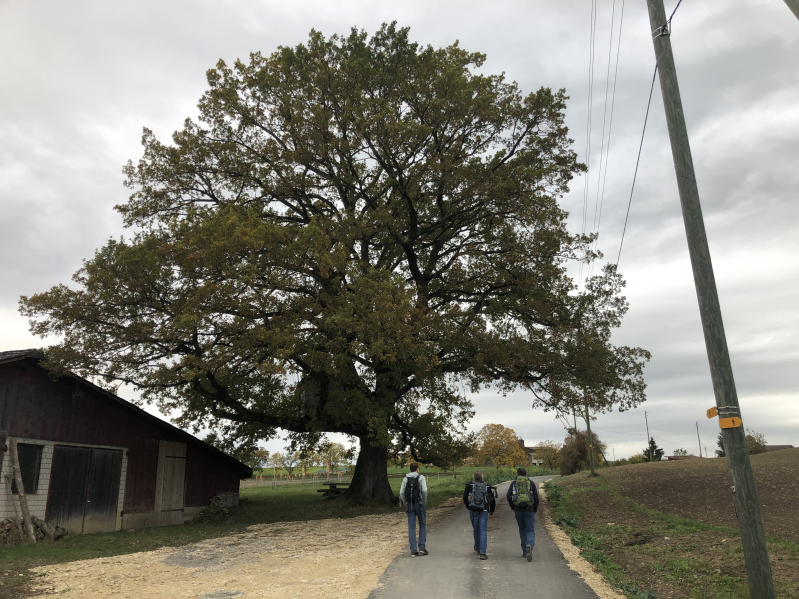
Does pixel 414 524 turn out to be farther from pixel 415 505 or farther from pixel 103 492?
pixel 103 492

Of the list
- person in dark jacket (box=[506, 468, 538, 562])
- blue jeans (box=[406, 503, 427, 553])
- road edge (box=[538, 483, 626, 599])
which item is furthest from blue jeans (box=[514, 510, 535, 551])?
blue jeans (box=[406, 503, 427, 553])

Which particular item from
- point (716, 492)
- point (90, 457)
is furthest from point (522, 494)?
point (90, 457)

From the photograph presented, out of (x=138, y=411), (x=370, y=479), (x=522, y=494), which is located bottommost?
(x=370, y=479)

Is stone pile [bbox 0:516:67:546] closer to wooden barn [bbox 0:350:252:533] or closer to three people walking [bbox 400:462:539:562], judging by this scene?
wooden barn [bbox 0:350:252:533]

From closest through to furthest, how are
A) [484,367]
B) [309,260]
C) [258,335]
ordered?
[258,335], [309,260], [484,367]

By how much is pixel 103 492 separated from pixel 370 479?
955 cm

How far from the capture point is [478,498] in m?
10.9

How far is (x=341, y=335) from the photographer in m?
16.7

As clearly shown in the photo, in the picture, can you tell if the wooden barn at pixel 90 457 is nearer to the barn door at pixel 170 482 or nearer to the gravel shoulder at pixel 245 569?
the barn door at pixel 170 482

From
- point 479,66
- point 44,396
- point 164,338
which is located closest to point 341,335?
point 164,338

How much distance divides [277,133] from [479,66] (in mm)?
8281

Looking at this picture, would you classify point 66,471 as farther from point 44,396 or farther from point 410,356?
point 410,356

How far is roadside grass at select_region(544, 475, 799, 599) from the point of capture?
26.6ft

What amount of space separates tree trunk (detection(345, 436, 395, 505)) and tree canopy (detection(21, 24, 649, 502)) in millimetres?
86
